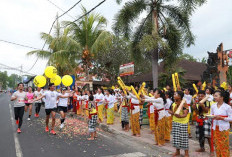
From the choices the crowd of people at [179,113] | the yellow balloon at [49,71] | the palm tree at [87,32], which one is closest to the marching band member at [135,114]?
the crowd of people at [179,113]

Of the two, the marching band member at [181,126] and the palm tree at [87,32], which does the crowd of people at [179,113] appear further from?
the palm tree at [87,32]

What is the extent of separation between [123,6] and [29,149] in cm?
1007

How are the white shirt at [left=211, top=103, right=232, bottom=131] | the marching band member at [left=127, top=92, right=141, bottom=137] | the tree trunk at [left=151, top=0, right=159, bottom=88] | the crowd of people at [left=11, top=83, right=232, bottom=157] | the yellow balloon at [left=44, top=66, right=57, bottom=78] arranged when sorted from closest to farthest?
the white shirt at [left=211, top=103, right=232, bottom=131]
the crowd of people at [left=11, top=83, right=232, bottom=157]
the marching band member at [left=127, top=92, right=141, bottom=137]
the yellow balloon at [left=44, top=66, right=57, bottom=78]
the tree trunk at [left=151, top=0, right=159, bottom=88]

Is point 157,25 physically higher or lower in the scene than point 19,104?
higher

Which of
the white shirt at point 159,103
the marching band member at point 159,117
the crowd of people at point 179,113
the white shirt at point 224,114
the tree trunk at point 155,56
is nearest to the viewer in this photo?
the white shirt at point 224,114

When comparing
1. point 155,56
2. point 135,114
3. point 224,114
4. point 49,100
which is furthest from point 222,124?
point 155,56

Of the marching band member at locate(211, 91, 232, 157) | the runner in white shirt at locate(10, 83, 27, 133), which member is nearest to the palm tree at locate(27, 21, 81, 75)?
the runner in white shirt at locate(10, 83, 27, 133)

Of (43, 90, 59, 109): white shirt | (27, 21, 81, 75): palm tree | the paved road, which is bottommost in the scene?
→ the paved road

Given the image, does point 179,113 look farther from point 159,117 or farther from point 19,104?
point 19,104

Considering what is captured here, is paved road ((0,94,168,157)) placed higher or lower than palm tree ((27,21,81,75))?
lower

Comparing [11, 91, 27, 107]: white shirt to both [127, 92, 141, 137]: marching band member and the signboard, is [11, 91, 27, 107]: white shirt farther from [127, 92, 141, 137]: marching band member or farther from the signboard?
the signboard

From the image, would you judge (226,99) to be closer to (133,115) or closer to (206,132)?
(206,132)

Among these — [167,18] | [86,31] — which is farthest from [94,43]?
[167,18]

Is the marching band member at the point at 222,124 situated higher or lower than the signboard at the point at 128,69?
lower
